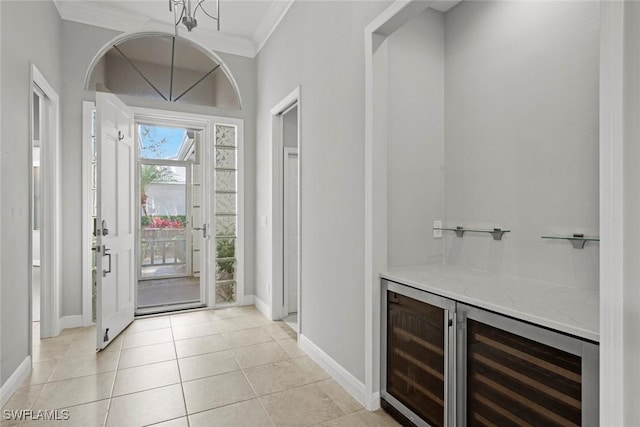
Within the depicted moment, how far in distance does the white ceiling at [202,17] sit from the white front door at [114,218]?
1.04m

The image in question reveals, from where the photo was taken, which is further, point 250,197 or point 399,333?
point 250,197

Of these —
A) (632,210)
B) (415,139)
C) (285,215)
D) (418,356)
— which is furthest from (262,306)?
(632,210)

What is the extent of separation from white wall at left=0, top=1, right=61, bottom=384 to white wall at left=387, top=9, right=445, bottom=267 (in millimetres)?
2496

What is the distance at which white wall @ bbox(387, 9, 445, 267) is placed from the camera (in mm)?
2396

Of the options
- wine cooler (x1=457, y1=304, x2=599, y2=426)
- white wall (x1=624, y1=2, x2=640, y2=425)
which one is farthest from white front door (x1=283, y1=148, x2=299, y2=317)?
white wall (x1=624, y1=2, x2=640, y2=425)

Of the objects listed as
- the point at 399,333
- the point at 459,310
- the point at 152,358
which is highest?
the point at 459,310

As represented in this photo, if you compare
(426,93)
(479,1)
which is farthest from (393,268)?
(479,1)

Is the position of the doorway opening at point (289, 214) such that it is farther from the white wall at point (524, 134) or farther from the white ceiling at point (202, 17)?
the white wall at point (524, 134)

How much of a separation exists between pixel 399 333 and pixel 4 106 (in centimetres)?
285

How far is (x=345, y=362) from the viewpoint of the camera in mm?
2469

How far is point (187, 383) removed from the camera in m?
2.50

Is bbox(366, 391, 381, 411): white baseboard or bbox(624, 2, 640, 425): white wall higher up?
bbox(624, 2, 640, 425): white wall

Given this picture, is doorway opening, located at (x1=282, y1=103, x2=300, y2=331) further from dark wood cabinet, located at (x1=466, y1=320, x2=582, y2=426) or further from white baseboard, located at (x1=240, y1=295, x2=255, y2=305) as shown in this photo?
dark wood cabinet, located at (x1=466, y1=320, x2=582, y2=426)

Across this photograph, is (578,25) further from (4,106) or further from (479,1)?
(4,106)
